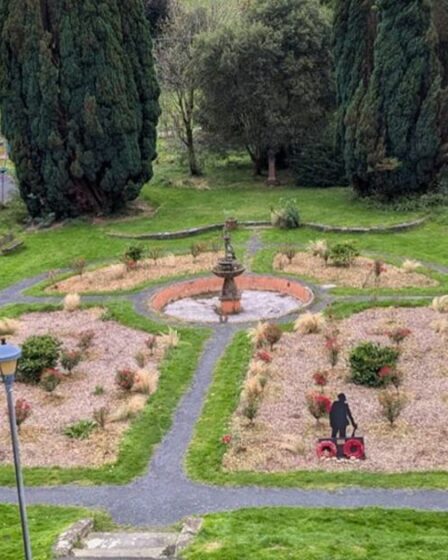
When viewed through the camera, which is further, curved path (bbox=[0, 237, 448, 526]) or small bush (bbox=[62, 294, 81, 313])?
small bush (bbox=[62, 294, 81, 313])

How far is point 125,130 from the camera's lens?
108ft

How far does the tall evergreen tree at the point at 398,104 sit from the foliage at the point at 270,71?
4.42m

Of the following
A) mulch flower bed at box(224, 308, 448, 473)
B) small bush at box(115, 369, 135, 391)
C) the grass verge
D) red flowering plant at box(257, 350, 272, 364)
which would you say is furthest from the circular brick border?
small bush at box(115, 369, 135, 391)

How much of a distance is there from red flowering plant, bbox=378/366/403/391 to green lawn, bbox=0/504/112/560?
701cm

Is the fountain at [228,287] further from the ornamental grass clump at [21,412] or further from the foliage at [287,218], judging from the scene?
the foliage at [287,218]

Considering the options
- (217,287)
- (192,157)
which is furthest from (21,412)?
(192,157)

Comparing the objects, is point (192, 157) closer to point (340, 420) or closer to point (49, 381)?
point (49, 381)

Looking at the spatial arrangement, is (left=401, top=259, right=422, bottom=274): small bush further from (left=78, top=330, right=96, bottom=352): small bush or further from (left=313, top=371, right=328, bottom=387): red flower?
(left=78, top=330, right=96, bottom=352): small bush

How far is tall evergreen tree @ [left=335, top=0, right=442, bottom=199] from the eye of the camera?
106 ft

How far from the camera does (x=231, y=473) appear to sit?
43.3 feet

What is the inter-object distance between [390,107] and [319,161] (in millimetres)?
7300

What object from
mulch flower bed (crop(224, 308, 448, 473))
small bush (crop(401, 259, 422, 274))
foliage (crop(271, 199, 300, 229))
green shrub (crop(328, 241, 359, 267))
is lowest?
mulch flower bed (crop(224, 308, 448, 473))

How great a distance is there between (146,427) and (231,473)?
263cm

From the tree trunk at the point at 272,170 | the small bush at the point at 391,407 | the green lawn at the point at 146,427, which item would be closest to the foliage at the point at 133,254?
the green lawn at the point at 146,427
